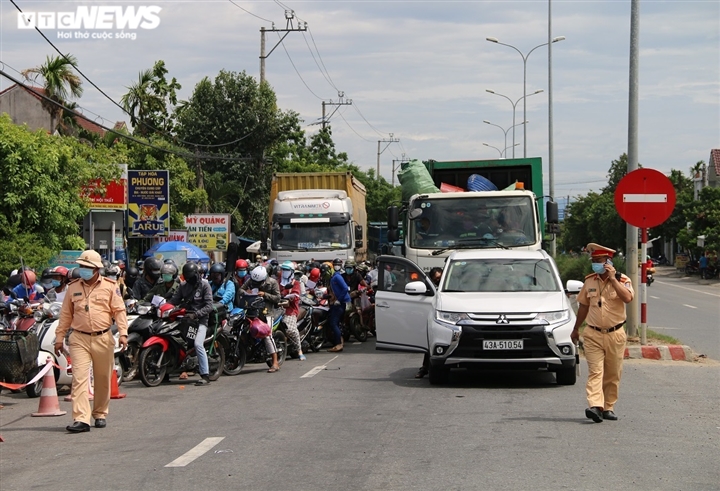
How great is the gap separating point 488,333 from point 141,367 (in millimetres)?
4647

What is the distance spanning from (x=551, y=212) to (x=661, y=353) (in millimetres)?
3924

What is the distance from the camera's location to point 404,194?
19344mm

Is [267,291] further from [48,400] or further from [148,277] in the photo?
[48,400]

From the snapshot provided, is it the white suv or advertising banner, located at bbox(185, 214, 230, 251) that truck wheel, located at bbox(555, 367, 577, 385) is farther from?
advertising banner, located at bbox(185, 214, 230, 251)

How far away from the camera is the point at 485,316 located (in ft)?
38.7

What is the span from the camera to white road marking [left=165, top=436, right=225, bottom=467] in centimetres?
777

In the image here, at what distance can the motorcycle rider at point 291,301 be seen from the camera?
621 inches

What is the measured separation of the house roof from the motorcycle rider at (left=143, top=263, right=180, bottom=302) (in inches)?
2942

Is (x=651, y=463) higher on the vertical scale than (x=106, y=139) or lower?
lower

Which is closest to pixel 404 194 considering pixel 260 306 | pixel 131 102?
pixel 260 306

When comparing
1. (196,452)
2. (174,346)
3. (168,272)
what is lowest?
(196,452)

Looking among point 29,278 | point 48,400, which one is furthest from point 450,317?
point 29,278

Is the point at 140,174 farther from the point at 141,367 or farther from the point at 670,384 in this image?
the point at 670,384

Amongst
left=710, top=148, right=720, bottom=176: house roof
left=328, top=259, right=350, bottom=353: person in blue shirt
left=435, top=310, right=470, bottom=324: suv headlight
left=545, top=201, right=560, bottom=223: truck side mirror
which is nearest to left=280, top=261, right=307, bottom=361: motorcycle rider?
left=328, top=259, right=350, bottom=353: person in blue shirt
